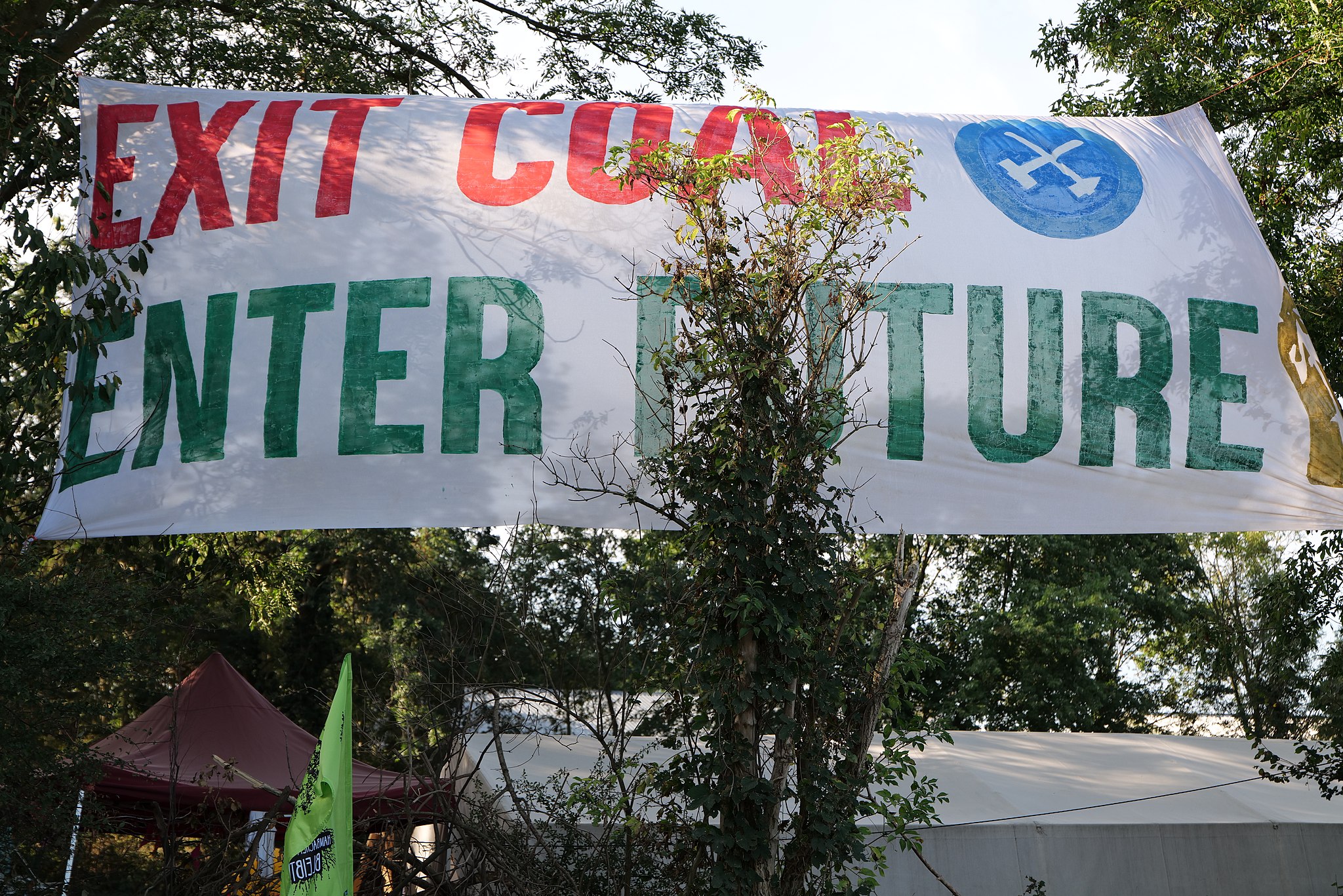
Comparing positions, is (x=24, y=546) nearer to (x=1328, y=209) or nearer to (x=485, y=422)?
(x=485, y=422)

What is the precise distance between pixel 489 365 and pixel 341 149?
1730mm

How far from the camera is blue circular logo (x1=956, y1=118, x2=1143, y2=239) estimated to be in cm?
684

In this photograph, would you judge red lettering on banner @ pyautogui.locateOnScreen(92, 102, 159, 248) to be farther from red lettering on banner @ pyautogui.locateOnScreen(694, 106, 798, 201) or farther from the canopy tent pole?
red lettering on banner @ pyautogui.locateOnScreen(694, 106, 798, 201)

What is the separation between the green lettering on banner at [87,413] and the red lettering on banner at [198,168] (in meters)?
0.77

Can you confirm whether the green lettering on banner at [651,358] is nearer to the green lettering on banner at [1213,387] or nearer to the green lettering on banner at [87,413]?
the green lettering on banner at [87,413]

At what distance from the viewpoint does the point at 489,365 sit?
6.31 meters

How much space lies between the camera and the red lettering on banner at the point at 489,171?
6688 millimetres

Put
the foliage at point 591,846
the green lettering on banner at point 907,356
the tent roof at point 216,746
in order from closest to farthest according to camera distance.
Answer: the foliage at point 591,846 → the green lettering on banner at point 907,356 → the tent roof at point 216,746

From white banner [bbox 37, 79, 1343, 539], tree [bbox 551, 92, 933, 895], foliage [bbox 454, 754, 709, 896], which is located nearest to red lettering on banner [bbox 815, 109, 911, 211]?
white banner [bbox 37, 79, 1343, 539]

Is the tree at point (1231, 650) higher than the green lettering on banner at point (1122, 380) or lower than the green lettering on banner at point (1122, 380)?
lower

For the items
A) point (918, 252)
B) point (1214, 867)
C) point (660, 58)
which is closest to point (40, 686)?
point (918, 252)

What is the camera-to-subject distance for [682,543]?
4602mm

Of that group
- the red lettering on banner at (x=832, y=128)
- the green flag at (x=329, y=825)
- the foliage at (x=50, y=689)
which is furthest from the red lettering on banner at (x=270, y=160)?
the green flag at (x=329, y=825)

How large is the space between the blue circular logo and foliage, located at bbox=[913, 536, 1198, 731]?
9085 mm
